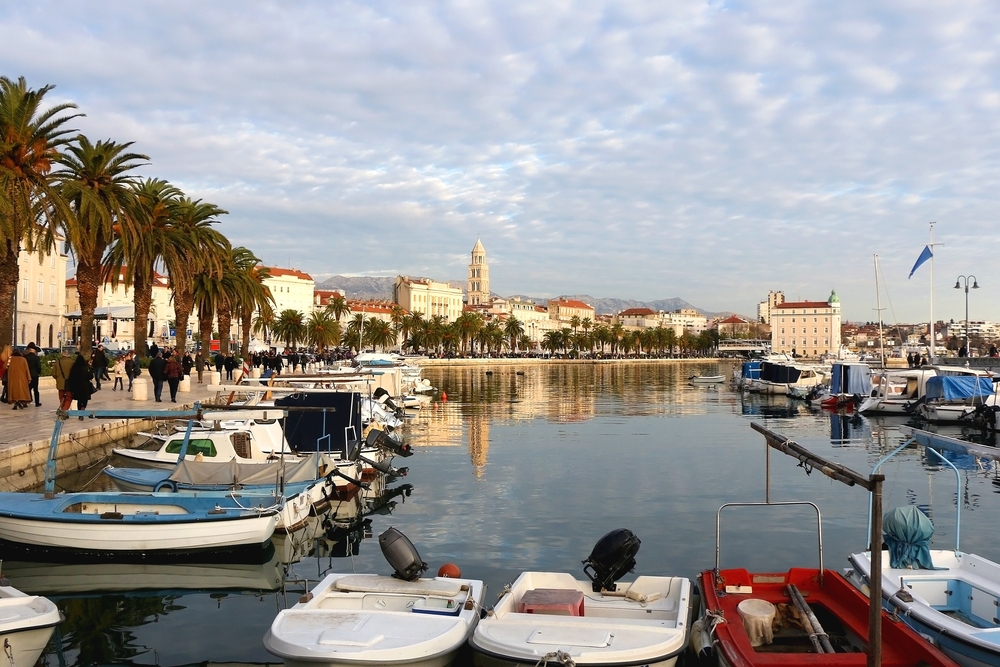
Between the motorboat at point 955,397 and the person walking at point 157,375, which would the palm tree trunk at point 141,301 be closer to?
the person walking at point 157,375

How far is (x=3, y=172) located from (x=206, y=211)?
18716 mm

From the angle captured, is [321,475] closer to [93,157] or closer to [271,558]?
[271,558]

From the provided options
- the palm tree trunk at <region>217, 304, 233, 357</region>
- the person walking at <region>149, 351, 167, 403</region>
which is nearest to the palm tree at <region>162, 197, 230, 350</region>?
the palm tree trunk at <region>217, 304, 233, 357</region>

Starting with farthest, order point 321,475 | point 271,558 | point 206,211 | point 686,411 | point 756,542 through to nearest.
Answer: point 686,411, point 206,211, point 321,475, point 756,542, point 271,558

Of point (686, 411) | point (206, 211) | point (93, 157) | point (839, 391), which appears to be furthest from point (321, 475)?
point (839, 391)

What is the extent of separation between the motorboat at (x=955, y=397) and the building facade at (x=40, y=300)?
68186 millimetres

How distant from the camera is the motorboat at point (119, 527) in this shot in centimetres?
1369

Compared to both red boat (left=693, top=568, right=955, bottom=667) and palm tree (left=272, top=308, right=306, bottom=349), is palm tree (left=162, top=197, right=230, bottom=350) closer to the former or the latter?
red boat (left=693, top=568, right=955, bottom=667)

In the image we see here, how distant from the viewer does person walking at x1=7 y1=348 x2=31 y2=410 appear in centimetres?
2711

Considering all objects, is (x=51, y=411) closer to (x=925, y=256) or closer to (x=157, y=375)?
(x=157, y=375)

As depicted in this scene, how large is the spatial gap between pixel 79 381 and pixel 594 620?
2128 cm

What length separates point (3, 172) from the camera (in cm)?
2675

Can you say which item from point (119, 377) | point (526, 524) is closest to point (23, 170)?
point (119, 377)

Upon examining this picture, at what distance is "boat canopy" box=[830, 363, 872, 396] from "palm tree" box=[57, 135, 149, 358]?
42595 mm
